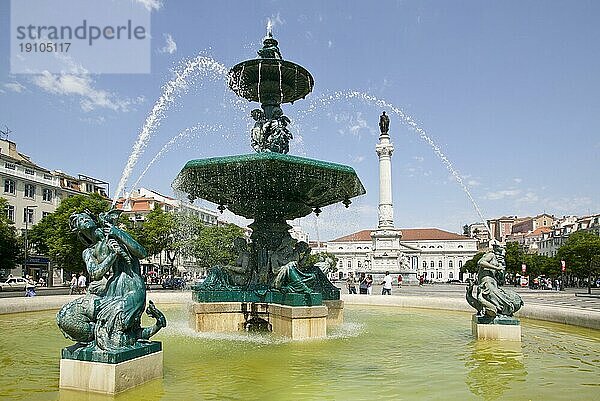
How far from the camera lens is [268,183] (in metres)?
13.0

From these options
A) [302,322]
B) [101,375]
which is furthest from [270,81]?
[101,375]

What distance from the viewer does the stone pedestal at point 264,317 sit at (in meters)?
11.4

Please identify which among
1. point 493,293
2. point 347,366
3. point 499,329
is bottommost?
point 347,366

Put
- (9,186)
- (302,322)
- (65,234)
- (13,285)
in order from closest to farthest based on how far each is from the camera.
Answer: (302,322)
(65,234)
(13,285)
(9,186)

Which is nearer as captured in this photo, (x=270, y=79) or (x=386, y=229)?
(x=270, y=79)

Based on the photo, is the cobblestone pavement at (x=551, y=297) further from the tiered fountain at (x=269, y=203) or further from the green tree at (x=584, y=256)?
the green tree at (x=584, y=256)

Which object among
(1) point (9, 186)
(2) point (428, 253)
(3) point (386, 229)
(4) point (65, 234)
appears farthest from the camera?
(2) point (428, 253)

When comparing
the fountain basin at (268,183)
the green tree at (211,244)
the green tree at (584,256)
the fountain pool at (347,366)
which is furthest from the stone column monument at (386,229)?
the fountain pool at (347,366)

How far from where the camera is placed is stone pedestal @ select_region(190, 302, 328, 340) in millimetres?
11383

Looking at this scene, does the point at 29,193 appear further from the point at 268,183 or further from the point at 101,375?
the point at 101,375

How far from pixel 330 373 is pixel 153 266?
7426 cm

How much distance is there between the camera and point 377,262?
237 feet

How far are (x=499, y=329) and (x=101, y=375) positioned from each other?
7348 millimetres

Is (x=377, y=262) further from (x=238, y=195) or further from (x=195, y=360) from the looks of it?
(x=195, y=360)
